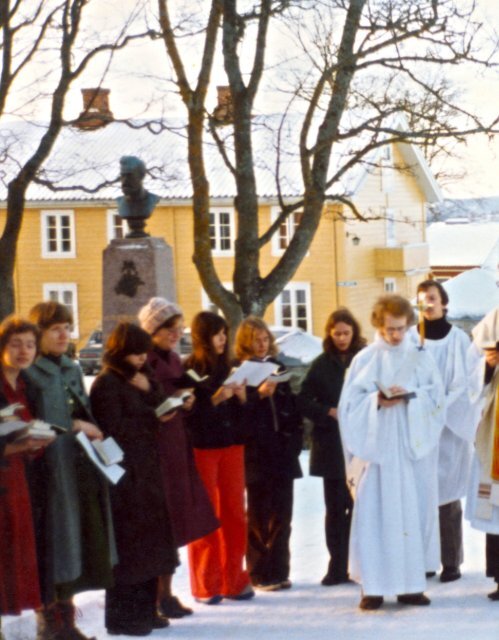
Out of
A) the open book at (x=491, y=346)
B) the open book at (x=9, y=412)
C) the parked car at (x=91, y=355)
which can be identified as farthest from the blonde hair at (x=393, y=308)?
the parked car at (x=91, y=355)

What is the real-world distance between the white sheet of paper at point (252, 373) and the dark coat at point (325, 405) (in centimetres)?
74

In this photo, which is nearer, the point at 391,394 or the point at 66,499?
the point at 66,499

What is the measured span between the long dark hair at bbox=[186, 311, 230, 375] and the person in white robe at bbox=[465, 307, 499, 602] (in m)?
1.63

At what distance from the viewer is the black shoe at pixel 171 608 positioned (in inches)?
343

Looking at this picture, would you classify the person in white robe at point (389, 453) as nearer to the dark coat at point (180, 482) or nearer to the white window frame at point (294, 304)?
the dark coat at point (180, 482)

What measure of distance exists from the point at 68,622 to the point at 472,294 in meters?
20.8

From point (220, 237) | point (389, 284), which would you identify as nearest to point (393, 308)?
point (220, 237)

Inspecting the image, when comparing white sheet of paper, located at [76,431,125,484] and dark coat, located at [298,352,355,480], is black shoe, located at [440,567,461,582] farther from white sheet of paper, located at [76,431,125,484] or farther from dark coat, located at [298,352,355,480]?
white sheet of paper, located at [76,431,125,484]

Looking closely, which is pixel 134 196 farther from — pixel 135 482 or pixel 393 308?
pixel 135 482

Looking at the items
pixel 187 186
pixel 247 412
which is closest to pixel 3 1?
pixel 247 412

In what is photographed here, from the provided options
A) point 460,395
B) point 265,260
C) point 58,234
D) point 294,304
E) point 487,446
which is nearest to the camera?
point 487,446

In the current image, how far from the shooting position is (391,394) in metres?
8.78

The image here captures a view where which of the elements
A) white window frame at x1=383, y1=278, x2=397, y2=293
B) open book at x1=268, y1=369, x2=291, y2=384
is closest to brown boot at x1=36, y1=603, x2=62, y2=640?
open book at x1=268, y1=369, x2=291, y2=384

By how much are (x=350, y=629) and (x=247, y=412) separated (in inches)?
66.8
